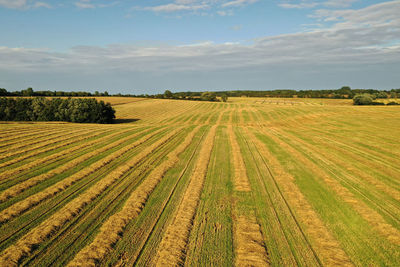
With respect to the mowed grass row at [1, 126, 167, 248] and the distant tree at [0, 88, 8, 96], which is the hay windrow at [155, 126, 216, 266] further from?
the distant tree at [0, 88, 8, 96]

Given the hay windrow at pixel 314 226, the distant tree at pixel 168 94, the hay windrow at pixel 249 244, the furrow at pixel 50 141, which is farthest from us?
the distant tree at pixel 168 94

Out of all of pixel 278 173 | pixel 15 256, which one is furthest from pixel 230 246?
pixel 278 173

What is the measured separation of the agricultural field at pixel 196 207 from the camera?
641 cm

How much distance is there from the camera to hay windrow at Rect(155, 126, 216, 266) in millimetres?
6238

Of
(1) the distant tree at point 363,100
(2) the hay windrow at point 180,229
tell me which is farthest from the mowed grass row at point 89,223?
(1) the distant tree at point 363,100

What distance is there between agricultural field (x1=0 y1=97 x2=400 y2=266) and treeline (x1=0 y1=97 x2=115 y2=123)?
116ft

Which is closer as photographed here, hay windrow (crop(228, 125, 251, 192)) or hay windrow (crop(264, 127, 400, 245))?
hay windrow (crop(264, 127, 400, 245))

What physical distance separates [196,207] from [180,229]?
1.64 m

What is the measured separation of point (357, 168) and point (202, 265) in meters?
13.4

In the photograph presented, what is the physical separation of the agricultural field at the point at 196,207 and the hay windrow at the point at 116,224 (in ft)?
0.13

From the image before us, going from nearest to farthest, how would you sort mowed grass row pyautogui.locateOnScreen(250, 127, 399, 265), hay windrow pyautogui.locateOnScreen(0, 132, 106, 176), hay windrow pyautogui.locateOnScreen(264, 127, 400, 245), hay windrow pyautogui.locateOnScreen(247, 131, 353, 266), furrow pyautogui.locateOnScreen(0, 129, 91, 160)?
hay windrow pyautogui.locateOnScreen(247, 131, 353, 266), mowed grass row pyautogui.locateOnScreen(250, 127, 399, 265), hay windrow pyautogui.locateOnScreen(264, 127, 400, 245), hay windrow pyautogui.locateOnScreen(0, 132, 106, 176), furrow pyautogui.locateOnScreen(0, 129, 91, 160)

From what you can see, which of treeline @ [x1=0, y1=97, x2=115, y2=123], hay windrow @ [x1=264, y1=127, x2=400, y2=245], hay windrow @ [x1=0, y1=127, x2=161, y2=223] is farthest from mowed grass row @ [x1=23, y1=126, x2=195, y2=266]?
treeline @ [x1=0, y1=97, x2=115, y2=123]

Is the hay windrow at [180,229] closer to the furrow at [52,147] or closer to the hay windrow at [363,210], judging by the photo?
the hay windrow at [363,210]

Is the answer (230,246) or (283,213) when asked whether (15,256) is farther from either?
(283,213)
